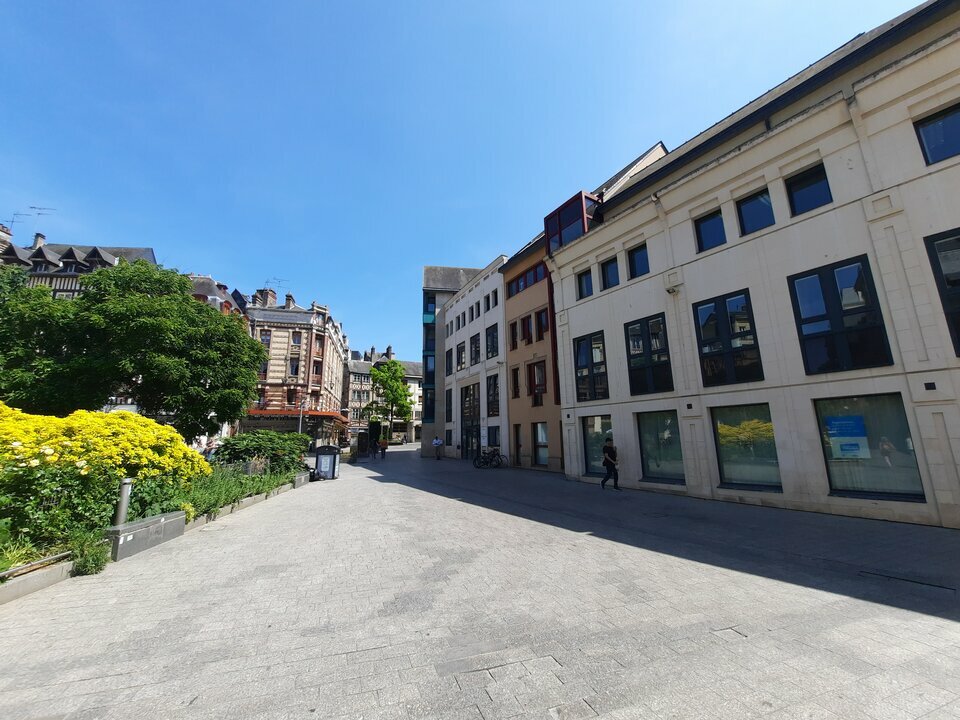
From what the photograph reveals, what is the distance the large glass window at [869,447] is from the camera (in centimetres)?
898

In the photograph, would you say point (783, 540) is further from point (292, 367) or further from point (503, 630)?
point (292, 367)

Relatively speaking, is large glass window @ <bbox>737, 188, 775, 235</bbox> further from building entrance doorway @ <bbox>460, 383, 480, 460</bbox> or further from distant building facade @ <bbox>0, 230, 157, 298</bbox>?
distant building facade @ <bbox>0, 230, 157, 298</bbox>

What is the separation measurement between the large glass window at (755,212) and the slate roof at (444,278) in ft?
101

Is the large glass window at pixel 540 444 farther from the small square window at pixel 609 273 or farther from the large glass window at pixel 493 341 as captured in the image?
the small square window at pixel 609 273

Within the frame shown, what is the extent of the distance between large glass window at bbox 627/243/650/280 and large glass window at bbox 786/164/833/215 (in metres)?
4.64

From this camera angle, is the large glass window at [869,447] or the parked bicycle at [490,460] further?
the parked bicycle at [490,460]

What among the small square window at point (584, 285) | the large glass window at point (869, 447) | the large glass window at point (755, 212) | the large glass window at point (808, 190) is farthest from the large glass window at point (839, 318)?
the small square window at point (584, 285)

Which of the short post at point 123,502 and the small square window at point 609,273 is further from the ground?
the small square window at point 609,273

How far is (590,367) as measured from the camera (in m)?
17.1

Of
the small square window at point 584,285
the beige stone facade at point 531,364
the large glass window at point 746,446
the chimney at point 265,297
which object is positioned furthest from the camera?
the chimney at point 265,297

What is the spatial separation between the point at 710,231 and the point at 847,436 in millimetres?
7295

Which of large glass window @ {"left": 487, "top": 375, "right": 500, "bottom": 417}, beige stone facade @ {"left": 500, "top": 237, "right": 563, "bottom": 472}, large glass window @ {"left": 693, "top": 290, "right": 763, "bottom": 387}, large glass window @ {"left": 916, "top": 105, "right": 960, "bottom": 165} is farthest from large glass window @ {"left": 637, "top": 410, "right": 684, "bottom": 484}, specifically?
large glass window @ {"left": 487, "top": 375, "right": 500, "bottom": 417}

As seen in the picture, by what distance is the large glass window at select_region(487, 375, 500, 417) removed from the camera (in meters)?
27.9

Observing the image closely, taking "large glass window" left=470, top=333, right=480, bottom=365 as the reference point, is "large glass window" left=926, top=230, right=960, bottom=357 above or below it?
below
